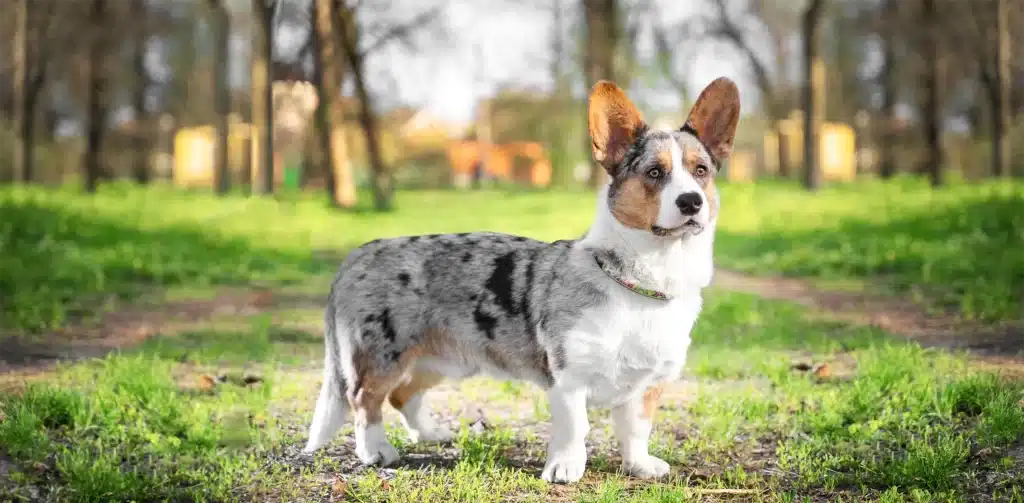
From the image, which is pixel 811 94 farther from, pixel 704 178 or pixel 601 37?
pixel 704 178

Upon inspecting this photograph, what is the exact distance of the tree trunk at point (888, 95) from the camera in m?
27.3

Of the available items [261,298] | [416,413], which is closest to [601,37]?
[261,298]

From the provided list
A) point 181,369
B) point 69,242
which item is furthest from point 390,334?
point 69,242

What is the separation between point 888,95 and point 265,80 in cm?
1731

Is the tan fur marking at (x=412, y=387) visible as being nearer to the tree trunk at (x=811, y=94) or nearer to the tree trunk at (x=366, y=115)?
the tree trunk at (x=366, y=115)

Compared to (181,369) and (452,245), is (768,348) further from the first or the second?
(181,369)

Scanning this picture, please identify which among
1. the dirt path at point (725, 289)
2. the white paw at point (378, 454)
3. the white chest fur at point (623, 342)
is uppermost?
the white chest fur at point (623, 342)

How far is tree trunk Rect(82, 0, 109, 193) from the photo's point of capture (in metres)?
24.3

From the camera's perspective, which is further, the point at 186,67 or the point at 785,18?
the point at 186,67

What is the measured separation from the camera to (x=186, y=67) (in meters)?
37.3

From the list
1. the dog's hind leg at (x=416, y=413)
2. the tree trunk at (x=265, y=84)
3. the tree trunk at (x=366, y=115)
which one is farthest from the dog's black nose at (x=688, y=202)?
the tree trunk at (x=265, y=84)

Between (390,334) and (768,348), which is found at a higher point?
(390,334)

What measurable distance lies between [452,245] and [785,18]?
97.2 feet

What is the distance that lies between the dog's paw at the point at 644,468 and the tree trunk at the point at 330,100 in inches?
674
